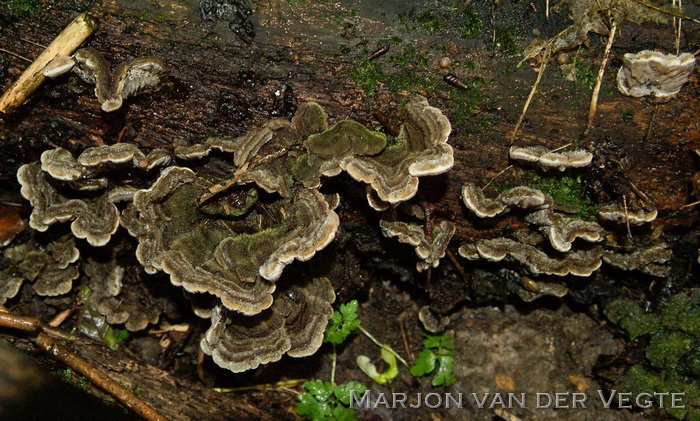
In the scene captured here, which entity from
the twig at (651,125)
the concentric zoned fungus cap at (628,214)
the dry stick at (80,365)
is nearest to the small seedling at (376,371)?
the dry stick at (80,365)

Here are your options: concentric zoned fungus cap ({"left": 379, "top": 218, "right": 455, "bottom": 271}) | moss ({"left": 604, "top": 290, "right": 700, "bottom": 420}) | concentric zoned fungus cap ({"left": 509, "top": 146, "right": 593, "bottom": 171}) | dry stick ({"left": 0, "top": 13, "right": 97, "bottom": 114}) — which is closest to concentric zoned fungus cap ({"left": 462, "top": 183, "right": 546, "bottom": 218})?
concentric zoned fungus cap ({"left": 509, "top": 146, "right": 593, "bottom": 171})

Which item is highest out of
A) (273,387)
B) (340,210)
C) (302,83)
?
(302,83)

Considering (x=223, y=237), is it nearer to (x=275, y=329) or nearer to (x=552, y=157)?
(x=275, y=329)

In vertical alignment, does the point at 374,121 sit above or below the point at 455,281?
above

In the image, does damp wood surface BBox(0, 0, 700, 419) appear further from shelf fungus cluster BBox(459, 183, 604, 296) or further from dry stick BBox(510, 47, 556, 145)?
shelf fungus cluster BBox(459, 183, 604, 296)

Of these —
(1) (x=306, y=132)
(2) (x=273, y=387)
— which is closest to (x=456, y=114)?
(1) (x=306, y=132)

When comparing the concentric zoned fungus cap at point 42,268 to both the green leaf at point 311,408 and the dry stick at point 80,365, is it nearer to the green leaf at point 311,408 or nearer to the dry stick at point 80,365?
the dry stick at point 80,365

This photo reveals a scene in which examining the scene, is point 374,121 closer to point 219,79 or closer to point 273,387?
point 219,79
